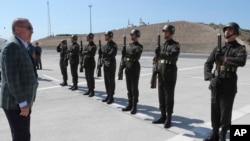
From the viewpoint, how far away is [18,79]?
3.67 metres

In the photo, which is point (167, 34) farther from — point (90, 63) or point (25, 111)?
point (90, 63)

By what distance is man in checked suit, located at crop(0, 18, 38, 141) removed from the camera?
11.9ft

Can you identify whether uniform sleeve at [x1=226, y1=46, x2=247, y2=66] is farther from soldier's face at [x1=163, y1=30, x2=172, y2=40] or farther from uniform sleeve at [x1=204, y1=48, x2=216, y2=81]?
soldier's face at [x1=163, y1=30, x2=172, y2=40]

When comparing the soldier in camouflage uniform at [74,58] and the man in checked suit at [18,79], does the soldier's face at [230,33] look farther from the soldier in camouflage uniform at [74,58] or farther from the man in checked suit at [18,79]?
the soldier in camouflage uniform at [74,58]

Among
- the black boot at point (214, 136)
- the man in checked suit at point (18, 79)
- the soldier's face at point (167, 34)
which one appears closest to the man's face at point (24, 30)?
the man in checked suit at point (18, 79)

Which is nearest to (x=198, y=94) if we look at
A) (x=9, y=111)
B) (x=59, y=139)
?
(x=59, y=139)

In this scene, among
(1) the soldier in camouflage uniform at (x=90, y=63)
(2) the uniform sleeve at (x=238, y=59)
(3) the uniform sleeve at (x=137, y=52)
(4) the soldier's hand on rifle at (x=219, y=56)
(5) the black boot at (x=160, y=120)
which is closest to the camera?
(2) the uniform sleeve at (x=238, y=59)

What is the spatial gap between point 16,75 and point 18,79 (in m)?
0.05

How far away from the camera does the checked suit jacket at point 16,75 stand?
3.62m

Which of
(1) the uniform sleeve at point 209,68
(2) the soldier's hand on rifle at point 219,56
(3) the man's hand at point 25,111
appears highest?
(2) the soldier's hand on rifle at point 219,56

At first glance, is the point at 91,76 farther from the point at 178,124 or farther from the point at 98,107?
the point at 178,124

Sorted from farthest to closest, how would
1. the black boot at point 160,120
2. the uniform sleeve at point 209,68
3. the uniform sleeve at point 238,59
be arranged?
the black boot at point 160,120 → the uniform sleeve at point 209,68 → the uniform sleeve at point 238,59

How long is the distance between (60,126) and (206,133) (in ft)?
9.48

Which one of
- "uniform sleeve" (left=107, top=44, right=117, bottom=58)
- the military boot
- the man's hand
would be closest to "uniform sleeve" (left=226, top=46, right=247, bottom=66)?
the military boot
